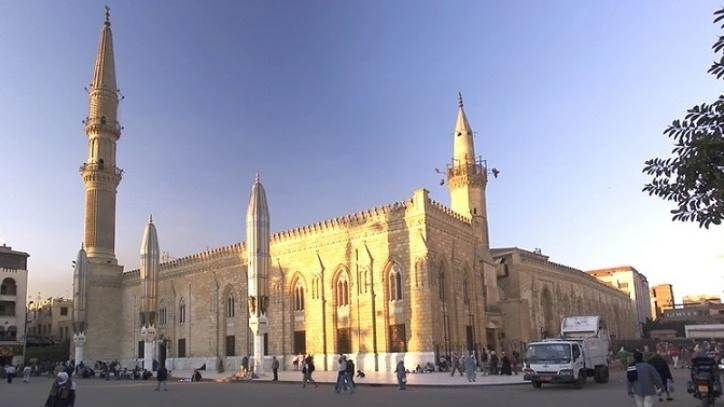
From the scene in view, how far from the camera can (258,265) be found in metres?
29.0

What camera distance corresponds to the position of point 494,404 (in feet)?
43.3

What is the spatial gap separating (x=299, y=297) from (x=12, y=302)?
103ft

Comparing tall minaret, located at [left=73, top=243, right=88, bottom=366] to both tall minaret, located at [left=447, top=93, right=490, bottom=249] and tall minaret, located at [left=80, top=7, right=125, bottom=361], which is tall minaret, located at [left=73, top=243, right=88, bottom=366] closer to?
tall minaret, located at [left=80, top=7, right=125, bottom=361]

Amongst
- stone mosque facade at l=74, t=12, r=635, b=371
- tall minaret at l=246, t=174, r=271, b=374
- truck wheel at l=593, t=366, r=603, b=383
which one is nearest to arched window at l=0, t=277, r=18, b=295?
stone mosque facade at l=74, t=12, r=635, b=371

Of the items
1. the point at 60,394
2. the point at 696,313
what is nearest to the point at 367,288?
the point at 60,394

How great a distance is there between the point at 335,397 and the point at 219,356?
2164cm

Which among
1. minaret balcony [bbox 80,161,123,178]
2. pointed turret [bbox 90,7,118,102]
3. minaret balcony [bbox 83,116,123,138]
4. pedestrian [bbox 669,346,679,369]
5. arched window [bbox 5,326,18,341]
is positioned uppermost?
pointed turret [bbox 90,7,118,102]

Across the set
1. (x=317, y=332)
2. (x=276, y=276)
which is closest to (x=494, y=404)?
(x=317, y=332)

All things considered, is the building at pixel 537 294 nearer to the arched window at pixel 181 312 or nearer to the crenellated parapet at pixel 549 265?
Result: the crenellated parapet at pixel 549 265

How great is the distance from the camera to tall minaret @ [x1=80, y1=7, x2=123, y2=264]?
42219 mm

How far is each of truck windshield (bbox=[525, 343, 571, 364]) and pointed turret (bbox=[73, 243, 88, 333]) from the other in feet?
103

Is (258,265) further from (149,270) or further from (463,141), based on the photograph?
(463,141)

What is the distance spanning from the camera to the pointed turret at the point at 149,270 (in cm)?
3594

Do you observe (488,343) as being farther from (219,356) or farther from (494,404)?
(494,404)
